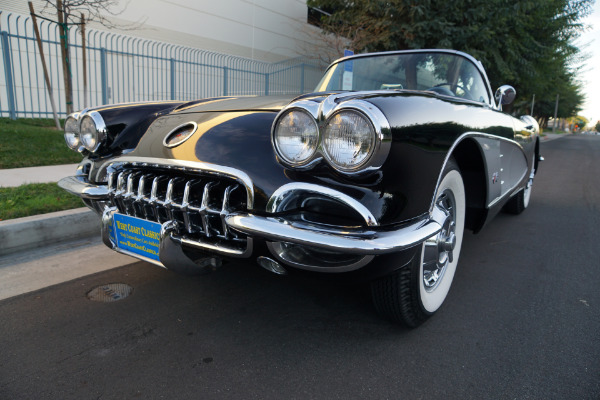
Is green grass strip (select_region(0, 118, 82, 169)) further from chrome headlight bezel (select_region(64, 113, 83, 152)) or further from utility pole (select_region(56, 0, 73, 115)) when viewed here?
chrome headlight bezel (select_region(64, 113, 83, 152))

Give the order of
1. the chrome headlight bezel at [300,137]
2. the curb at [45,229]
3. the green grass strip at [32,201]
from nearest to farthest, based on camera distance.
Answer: the chrome headlight bezel at [300,137] < the curb at [45,229] < the green grass strip at [32,201]

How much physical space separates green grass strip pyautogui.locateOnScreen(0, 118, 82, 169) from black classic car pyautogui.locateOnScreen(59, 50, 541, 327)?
352 centimetres

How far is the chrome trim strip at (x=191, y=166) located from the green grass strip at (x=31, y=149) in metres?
4.06

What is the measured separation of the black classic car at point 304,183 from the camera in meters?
1.53

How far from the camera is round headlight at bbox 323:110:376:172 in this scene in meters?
1.51

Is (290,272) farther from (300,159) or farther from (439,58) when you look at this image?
(439,58)

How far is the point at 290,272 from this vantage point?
1.73m

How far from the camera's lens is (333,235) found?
1474mm

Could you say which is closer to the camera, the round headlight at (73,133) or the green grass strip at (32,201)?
the round headlight at (73,133)

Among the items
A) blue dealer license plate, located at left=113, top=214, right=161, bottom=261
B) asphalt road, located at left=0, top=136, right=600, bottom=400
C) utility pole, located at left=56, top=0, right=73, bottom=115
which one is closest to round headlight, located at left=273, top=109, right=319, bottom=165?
asphalt road, located at left=0, top=136, right=600, bottom=400

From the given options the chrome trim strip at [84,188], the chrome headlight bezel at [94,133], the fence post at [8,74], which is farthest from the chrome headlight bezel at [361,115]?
the fence post at [8,74]

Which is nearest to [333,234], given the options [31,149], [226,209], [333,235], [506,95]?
[333,235]

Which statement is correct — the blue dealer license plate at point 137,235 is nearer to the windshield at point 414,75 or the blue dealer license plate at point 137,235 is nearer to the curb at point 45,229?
the curb at point 45,229

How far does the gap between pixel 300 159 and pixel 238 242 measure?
0.48 meters
